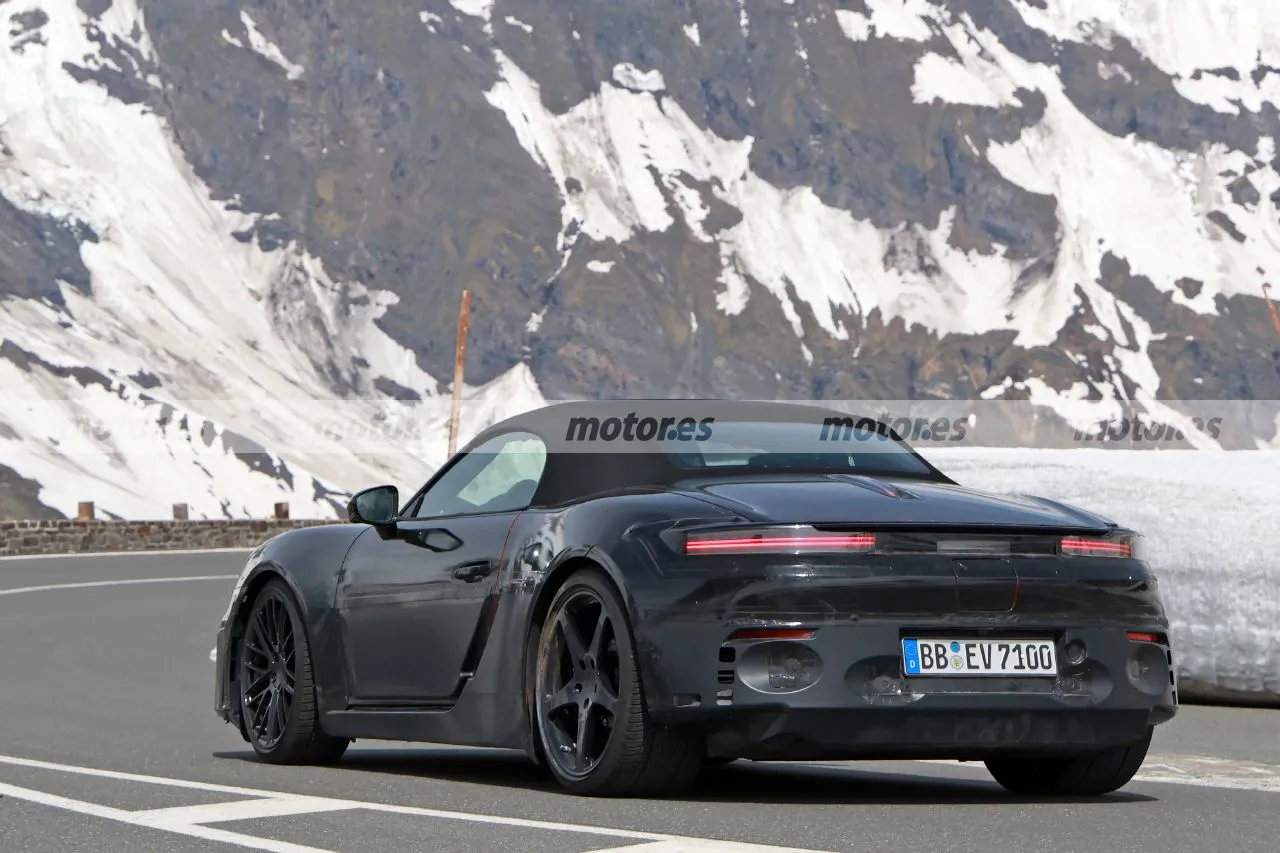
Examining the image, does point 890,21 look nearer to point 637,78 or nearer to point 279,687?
point 637,78

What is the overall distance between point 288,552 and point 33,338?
9002cm

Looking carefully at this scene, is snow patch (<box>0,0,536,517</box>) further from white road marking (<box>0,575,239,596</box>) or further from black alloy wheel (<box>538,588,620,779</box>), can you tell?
black alloy wheel (<box>538,588,620,779</box>)

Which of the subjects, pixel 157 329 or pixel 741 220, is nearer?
pixel 157 329

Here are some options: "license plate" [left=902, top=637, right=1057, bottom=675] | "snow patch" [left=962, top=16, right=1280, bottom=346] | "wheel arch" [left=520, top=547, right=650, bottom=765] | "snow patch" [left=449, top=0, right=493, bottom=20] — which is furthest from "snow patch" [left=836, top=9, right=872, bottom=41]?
"license plate" [left=902, top=637, right=1057, bottom=675]

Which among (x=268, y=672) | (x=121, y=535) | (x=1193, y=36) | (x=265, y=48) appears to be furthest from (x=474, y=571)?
(x=1193, y=36)

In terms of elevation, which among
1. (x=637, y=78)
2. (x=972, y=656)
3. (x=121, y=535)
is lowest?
(x=972, y=656)

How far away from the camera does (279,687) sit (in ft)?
26.5

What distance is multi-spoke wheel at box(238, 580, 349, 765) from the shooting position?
786cm

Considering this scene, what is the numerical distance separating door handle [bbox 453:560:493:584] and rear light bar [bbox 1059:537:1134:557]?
6.04 ft

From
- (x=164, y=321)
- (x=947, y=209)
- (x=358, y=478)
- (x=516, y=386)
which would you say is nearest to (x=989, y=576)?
(x=358, y=478)

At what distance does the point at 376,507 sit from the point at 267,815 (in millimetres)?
1707

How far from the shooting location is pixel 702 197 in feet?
396

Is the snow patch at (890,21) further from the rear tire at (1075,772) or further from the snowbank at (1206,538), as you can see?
the rear tire at (1075,772)

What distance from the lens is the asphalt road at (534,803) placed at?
551cm
